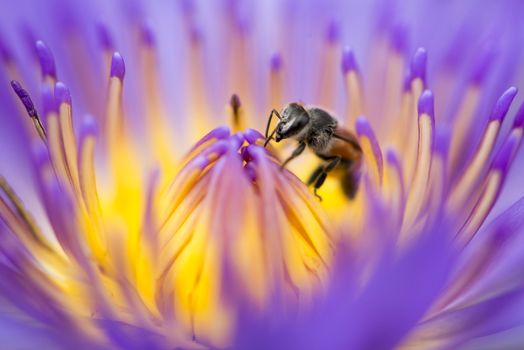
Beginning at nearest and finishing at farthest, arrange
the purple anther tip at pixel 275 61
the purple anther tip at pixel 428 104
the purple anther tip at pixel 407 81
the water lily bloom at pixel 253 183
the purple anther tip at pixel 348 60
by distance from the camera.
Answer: the water lily bloom at pixel 253 183, the purple anther tip at pixel 428 104, the purple anther tip at pixel 407 81, the purple anther tip at pixel 348 60, the purple anther tip at pixel 275 61

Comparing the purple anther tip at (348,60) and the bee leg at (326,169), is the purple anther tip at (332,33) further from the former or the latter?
the bee leg at (326,169)

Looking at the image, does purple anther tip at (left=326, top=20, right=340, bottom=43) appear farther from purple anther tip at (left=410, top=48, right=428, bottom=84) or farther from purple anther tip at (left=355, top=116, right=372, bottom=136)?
purple anther tip at (left=355, top=116, right=372, bottom=136)

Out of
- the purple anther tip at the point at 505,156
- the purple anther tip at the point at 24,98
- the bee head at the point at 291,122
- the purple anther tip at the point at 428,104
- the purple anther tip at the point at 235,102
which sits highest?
the purple anther tip at the point at 428,104

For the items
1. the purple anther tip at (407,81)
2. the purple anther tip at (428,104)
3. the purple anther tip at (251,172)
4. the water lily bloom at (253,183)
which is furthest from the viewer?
the purple anther tip at (407,81)

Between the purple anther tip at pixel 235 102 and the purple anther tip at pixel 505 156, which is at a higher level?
the purple anther tip at pixel 505 156

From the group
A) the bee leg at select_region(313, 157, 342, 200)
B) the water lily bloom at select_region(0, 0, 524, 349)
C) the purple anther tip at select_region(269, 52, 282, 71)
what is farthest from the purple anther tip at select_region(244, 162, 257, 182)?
the purple anther tip at select_region(269, 52, 282, 71)

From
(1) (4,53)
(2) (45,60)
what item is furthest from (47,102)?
(1) (4,53)

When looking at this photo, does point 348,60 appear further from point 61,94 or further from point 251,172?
point 61,94

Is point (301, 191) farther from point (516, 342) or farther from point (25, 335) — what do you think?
point (25, 335)

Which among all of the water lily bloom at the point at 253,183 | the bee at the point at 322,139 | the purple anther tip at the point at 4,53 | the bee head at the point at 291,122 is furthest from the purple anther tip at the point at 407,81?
the purple anther tip at the point at 4,53
